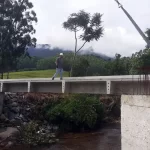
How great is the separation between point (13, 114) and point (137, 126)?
771 inches

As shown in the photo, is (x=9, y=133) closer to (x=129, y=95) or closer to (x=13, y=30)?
(x=129, y=95)

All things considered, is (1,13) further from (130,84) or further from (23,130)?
(130,84)

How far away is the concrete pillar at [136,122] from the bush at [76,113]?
14023 mm

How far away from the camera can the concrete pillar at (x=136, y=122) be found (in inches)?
440

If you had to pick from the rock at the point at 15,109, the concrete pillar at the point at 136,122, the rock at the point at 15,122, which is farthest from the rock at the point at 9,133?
the concrete pillar at the point at 136,122

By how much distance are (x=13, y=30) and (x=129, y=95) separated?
121 feet

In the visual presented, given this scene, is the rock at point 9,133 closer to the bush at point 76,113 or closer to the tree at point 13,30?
the bush at point 76,113

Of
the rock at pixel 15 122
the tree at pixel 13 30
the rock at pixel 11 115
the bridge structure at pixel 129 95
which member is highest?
the tree at pixel 13 30

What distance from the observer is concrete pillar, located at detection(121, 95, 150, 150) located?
1116 centimetres

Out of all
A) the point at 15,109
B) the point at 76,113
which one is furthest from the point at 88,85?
the point at 15,109

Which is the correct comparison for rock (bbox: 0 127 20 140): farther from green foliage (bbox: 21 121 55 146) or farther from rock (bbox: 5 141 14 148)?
rock (bbox: 5 141 14 148)


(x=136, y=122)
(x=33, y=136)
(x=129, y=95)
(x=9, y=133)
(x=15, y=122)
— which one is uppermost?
(x=129, y=95)

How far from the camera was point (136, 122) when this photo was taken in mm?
11656

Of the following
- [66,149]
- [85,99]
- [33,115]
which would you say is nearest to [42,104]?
[33,115]
